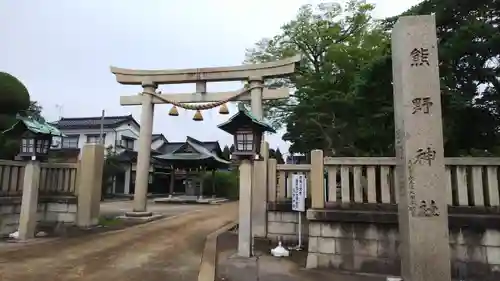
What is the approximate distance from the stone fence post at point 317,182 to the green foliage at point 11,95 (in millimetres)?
11657

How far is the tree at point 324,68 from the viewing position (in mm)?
14640

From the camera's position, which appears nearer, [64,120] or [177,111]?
[177,111]

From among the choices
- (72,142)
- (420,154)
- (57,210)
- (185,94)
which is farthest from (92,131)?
(420,154)

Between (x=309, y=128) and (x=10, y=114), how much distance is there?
12.6m

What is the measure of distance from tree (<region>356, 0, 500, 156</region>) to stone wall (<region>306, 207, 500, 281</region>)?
2319 millimetres

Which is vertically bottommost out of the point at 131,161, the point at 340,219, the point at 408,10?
the point at 340,219

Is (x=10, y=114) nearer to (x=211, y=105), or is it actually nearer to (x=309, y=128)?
(x=211, y=105)

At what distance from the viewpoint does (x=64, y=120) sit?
4053 centimetres

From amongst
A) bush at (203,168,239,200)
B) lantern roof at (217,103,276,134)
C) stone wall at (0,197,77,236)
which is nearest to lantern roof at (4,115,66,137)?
stone wall at (0,197,77,236)

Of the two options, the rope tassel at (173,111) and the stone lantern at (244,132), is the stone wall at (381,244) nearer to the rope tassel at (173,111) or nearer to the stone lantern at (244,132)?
the stone lantern at (244,132)

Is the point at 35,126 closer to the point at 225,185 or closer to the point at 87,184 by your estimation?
the point at 87,184

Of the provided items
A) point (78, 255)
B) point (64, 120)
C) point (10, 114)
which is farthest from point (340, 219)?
point (64, 120)

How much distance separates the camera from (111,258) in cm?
730

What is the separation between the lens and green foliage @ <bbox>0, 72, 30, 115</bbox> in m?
12.8
